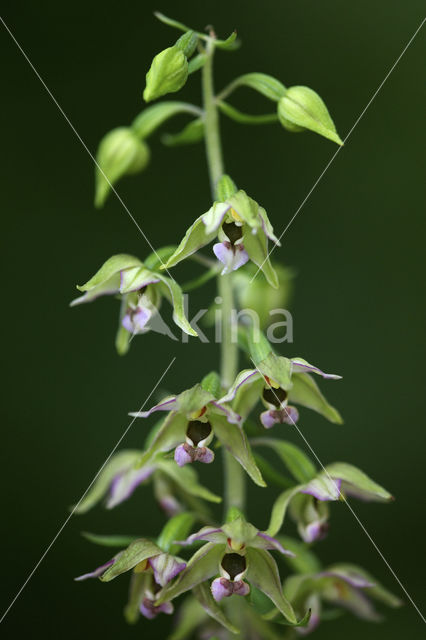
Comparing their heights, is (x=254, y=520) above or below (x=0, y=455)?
above

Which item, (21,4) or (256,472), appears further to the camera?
(21,4)

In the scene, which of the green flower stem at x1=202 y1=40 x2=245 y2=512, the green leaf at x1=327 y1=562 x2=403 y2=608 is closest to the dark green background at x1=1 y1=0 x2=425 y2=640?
the green leaf at x1=327 y1=562 x2=403 y2=608

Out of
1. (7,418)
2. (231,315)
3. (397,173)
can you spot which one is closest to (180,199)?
(397,173)

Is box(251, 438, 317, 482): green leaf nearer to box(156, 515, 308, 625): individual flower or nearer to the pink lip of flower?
box(156, 515, 308, 625): individual flower

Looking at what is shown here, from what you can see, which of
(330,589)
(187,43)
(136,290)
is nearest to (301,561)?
(330,589)

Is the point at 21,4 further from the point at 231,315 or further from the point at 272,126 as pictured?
the point at 231,315

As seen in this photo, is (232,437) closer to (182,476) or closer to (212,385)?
(212,385)

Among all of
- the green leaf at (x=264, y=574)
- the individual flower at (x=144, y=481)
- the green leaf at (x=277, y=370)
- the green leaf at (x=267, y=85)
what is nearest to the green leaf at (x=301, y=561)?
the individual flower at (x=144, y=481)
